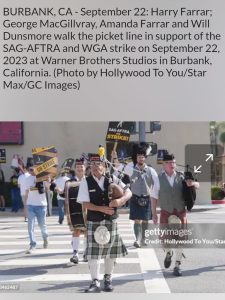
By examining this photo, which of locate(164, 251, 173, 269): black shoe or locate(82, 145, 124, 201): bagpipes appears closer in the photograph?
locate(82, 145, 124, 201): bagpipes

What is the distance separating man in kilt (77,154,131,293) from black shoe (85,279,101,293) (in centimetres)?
1

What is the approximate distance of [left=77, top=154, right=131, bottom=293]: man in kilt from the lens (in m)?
6.00

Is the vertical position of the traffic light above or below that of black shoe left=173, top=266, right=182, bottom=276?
above

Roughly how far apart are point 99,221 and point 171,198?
91 centimetres

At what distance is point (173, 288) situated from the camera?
19.4 feet

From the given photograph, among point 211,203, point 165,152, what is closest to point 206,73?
point 165,152

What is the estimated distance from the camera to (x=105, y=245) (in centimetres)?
614

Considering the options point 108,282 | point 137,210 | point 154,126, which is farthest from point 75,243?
point 154,126

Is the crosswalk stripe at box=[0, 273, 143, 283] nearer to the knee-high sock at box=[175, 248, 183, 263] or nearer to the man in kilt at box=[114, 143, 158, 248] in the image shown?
the man in kilt at box=[114, 143, 158, 248]

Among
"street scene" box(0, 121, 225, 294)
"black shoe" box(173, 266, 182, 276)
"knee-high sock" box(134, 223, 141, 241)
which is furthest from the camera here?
"knee-high sock" box(134, 223, 141, 241)

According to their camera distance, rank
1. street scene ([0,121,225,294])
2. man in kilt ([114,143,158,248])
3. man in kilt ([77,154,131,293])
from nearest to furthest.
A: street scene ([0,121,225,294]), man in kilt ([77,154,131,293]), man in kilt ([114,143,158,248])

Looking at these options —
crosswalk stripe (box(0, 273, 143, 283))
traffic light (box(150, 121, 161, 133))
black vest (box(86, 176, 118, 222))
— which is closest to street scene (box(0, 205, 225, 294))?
crosswalk stripe (box(0, 273, 143, 283))

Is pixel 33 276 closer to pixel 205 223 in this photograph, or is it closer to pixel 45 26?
pixel 205 223

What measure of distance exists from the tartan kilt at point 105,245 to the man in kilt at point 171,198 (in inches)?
17.0
